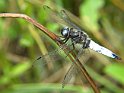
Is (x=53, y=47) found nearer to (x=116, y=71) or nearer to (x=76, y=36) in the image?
(x=116, y=71)

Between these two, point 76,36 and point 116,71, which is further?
point 116,71

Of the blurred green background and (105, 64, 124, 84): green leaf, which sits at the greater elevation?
Result: the blurred green background

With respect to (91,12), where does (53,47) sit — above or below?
below

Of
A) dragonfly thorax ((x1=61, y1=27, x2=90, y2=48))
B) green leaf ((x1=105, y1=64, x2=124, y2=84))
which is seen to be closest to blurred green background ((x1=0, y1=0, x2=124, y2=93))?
green leaf ((x1=105, y1=64, x2=124, y2=84))

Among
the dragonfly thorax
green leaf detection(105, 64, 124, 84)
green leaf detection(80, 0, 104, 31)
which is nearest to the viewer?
the dragonfly thorax

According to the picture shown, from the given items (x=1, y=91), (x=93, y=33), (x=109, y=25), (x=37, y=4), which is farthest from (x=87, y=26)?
(x=1, y=91)

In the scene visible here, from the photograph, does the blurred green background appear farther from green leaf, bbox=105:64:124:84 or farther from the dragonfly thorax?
the dragonfly thorax

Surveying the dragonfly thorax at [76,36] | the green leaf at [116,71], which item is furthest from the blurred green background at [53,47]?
the dragonfly thorax at [76,36]

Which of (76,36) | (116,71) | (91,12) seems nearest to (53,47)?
(91,12)
